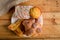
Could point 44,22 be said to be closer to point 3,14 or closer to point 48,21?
point 48,21

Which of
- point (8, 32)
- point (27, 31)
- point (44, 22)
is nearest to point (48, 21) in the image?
point (44, 22)

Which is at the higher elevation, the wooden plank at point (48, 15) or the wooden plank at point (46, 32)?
the wooden plank at point (48, 15)

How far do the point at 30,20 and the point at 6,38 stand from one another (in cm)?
18

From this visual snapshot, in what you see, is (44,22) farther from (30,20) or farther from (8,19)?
(8,19)

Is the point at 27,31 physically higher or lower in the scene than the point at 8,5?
lower

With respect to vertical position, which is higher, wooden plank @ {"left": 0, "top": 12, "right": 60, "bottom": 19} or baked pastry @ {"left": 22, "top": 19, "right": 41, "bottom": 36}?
wooden plank @ {"left": 0, "top": 12, "right": 60, "bottom": 19}

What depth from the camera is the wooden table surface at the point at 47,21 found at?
97cm

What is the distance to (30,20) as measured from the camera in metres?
0.94

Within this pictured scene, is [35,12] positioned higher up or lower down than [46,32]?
higher up

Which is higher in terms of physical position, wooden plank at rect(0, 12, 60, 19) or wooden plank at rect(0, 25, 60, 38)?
wooden plank at rect(0, 12, 60, 19)

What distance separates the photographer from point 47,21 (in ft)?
3.21

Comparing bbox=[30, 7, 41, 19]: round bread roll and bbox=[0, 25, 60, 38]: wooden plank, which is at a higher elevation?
bbox=[30, 7, 41, 19]: round bread roll

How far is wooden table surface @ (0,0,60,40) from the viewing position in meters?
0.97

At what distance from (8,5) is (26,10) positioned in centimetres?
11
